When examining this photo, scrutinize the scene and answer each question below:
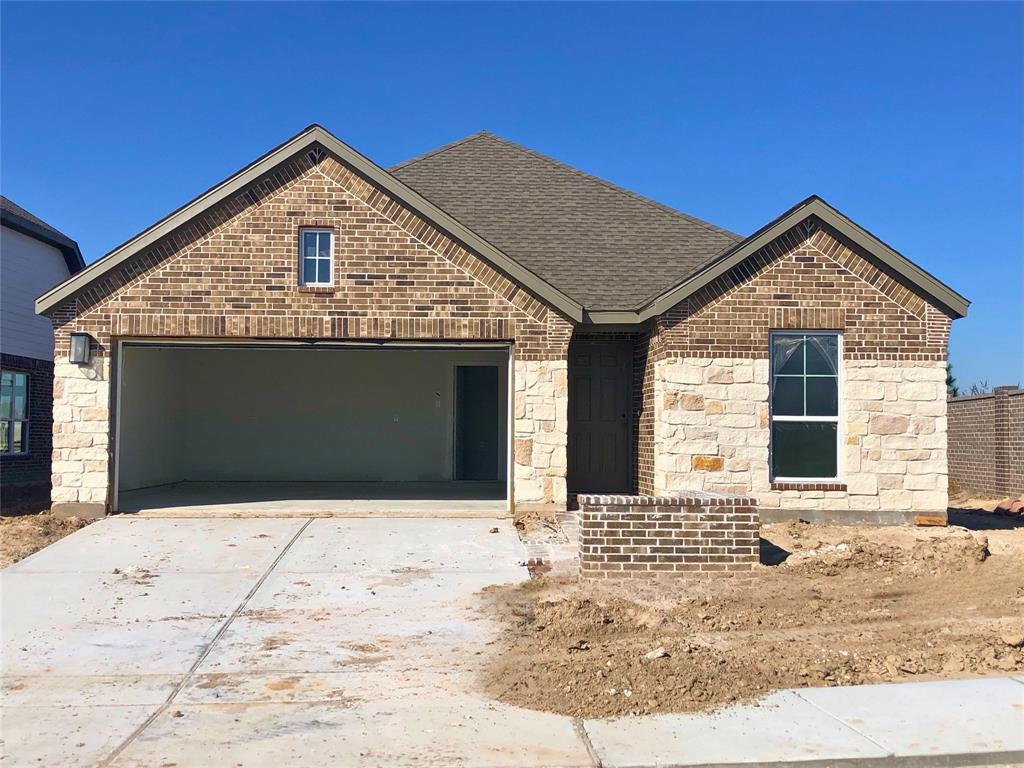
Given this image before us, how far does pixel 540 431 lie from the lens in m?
12.7

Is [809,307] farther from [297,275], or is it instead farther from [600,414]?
[297,275]

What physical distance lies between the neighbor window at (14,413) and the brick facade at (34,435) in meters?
0.09

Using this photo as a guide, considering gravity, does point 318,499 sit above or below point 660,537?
below

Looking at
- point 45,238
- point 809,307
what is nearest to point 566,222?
point 809,307

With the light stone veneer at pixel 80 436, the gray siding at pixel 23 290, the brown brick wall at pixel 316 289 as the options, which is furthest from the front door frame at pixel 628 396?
the gray siding at pixel 23 290

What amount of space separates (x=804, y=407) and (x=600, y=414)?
10.8 ft

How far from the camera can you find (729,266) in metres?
12.7

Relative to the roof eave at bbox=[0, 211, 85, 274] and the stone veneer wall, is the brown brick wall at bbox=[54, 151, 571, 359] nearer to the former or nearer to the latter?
the stone veneer wall

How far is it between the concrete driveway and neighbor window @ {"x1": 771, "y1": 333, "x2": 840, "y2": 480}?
429 cm

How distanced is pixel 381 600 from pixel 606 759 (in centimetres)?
421

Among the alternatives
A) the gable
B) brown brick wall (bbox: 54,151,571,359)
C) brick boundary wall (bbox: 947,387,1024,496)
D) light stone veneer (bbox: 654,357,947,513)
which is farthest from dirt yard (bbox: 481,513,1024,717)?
brick boundary wall (bbox: 947,387,1024,496)

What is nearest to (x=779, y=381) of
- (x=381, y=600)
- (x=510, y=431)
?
(x=510, y=431)

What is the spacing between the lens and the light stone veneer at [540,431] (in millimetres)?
12656

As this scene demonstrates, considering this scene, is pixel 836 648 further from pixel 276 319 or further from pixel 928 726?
pixel 276 319
